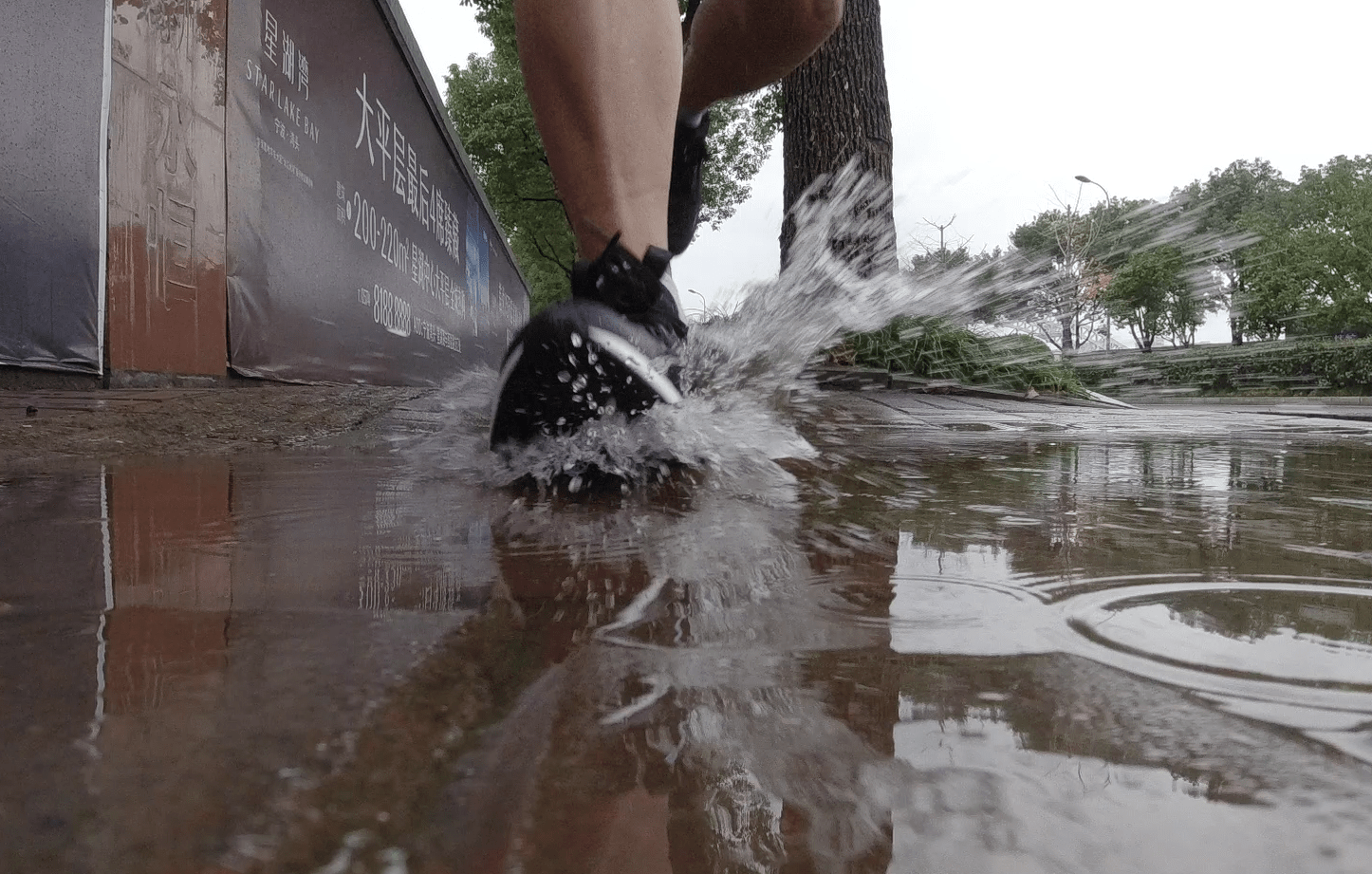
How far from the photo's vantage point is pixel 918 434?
9.19 ft

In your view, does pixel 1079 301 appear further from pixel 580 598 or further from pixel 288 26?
pixel 580 598

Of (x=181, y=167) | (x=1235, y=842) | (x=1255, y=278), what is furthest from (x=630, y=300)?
(x=1255, y=278)

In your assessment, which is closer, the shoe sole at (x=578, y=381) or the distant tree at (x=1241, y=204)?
the shoe sole at (x=578, y=381)

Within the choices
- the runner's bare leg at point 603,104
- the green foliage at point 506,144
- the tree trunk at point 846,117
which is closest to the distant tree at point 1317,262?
the green foliage at point 506,144

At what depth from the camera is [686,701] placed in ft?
1.43

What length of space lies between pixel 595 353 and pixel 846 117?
5412 mm

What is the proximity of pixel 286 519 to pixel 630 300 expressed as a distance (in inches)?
23.1

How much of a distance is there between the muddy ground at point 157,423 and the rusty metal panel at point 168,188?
12.1 inches

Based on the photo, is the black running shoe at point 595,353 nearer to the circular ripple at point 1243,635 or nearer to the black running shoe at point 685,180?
the black running shoe at point 685,180

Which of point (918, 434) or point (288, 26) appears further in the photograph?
point (288, 26)

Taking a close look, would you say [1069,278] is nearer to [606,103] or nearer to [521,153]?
[606,103]

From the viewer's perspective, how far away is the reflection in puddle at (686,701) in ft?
0.99

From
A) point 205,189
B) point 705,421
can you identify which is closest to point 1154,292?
point 205,189

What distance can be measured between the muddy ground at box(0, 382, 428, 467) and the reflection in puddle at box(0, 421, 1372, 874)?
139cm
